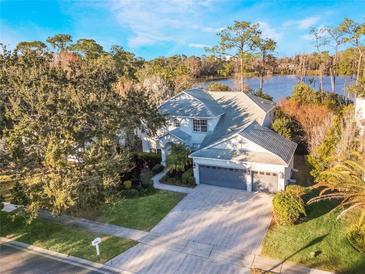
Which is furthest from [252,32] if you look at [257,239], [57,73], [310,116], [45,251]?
[45,251]

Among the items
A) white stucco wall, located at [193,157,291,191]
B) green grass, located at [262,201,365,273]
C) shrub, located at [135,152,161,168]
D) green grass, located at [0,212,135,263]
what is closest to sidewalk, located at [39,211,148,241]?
green grass, located at [0,212,135,263]

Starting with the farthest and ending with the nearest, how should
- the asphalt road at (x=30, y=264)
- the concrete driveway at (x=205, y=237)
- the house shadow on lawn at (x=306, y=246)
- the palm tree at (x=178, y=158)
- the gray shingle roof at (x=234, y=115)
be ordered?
1. the gray shingle roof at (x=234, y=115)
2. the palm tree at (x=178, y=158)
3. the asphalt road at (x=30, y=264)
4. the concrete driveway at (x=205, y=237)
5. the house shadow on lawn at (x=306, y=246)

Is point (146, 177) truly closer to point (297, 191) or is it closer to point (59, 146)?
point (59, 146)

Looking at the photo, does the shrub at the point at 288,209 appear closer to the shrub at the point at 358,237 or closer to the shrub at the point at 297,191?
the shrub at the point at 297,191

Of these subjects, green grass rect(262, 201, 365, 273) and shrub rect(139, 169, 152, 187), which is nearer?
green grass rect(262, 201, 365, 273)

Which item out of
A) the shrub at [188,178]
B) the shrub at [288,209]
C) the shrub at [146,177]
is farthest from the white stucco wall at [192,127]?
the shrub at [288,209]

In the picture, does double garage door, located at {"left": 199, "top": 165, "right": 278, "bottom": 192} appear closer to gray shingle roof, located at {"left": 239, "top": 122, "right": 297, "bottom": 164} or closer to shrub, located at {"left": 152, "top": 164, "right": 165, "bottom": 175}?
gray shingle roof, located at {"left": 239, "top": 122, "right": 297, "bottom": 164}

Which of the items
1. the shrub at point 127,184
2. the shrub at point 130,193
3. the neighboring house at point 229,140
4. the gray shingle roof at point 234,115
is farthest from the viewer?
the gray shingle roof at point 234,115
